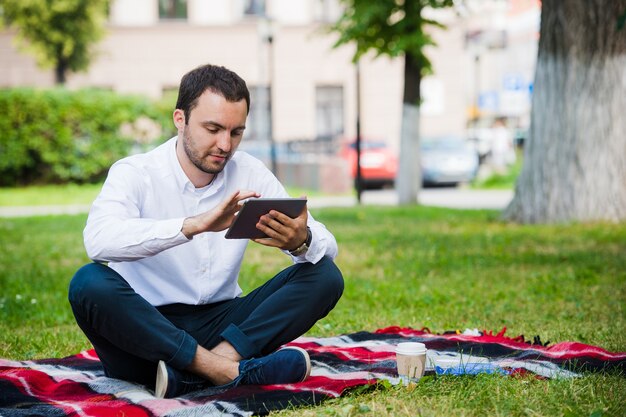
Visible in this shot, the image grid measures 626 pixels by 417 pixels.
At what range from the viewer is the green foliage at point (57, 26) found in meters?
26.0

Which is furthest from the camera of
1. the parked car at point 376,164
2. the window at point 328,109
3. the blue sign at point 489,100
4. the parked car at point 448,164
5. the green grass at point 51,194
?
the blue sign at point 489,100

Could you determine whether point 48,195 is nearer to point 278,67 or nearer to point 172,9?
point 278,67

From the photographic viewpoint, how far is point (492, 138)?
1261 inches

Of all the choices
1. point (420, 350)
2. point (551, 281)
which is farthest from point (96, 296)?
point (551, 281)

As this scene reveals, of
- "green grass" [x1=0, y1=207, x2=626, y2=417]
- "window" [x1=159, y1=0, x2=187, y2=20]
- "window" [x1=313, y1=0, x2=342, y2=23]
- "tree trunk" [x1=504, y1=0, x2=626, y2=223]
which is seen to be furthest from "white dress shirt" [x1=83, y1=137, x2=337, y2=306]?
"window" [x1=159, y1=0, x2=187, y2=20]

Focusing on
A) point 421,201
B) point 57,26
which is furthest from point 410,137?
point 57,26

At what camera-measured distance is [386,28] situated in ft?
47.9

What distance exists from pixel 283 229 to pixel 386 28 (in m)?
11.1

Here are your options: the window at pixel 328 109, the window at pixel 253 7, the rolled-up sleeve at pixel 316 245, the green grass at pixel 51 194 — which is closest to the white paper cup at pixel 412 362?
the rolled-up sleeve at pixel 316 245

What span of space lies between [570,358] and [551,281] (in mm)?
3142

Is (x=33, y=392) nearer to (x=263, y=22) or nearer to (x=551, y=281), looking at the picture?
(x=551, y=281)

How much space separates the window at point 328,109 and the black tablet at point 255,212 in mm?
28872

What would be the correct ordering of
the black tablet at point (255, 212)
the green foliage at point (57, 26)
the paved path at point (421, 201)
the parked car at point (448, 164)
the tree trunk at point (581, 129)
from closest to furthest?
the black tablet at point (255, 212) → the tree trunk at point (581, 129) → the paved path at point (421, 201) → the parked car at point (448, 164) → the green foliage at point (57, 26)

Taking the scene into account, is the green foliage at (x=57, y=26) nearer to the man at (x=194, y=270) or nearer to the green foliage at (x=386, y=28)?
the green foliage at (x=386, y=28)
